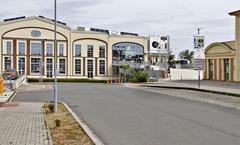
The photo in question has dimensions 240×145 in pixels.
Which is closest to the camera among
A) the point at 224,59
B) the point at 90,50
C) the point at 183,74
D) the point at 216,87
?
the point at 216,87

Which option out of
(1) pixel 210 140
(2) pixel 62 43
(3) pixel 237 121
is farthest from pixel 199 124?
(2) pixel 62 43

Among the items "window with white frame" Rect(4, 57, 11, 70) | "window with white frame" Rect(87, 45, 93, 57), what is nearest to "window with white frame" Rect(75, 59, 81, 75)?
"window with white frame" Rect(87, 45, 93, 57)

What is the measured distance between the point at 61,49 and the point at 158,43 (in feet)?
81.4

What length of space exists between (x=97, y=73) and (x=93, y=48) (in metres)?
5.17

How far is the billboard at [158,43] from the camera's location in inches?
3740

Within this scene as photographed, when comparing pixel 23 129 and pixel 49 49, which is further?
pixel 49 49

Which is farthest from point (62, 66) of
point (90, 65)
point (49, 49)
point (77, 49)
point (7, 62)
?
point (7, 62)

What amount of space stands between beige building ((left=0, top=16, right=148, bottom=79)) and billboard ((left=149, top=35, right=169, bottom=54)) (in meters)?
6.18

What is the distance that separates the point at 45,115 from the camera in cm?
1636

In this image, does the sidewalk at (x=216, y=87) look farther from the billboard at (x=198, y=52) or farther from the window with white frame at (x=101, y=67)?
the window with white frame at (x=101, y=67)

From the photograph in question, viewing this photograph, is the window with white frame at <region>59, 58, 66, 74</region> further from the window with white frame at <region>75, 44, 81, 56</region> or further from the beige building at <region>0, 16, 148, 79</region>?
the window with white frame at <region>75, 44, 81, 56</region>

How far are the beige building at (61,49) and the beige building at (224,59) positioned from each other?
33731 millimetres

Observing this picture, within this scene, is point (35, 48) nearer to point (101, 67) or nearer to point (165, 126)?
point (101, 67)

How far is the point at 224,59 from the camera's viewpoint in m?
48.9
